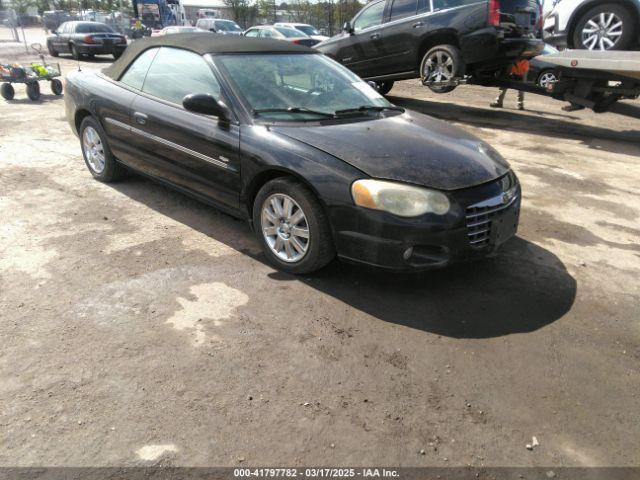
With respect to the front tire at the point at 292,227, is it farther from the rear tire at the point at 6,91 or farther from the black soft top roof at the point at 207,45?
the rear tire at the point at 6,91

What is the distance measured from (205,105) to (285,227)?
106cm

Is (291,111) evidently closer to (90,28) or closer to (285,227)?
(285,227)

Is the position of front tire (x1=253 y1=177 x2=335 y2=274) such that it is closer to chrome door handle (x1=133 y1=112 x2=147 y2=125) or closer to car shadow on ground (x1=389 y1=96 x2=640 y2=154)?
chrome door handle (x1=133 y1=112 x2=147 y2=125)

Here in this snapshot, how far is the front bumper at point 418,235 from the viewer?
3.06 meters

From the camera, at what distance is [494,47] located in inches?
340

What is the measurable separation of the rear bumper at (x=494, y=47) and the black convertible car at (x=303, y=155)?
200 inches

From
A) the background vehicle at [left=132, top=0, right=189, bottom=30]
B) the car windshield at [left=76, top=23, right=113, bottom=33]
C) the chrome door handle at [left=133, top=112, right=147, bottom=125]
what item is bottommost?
the chrome door handle at [left=133, top=112, right=147, bottom=125]

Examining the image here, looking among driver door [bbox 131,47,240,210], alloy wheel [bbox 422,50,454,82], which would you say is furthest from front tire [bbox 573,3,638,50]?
driver door [bbox 131,47,240,210]

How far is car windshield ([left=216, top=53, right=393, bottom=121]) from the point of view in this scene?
3.78 m

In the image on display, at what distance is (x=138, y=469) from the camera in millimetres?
2055

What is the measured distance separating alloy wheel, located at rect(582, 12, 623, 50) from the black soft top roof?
18.2 ft

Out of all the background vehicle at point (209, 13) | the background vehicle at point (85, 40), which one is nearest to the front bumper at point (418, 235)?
the background vehicle at point (85, 40)

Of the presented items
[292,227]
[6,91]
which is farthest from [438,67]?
[6,91]

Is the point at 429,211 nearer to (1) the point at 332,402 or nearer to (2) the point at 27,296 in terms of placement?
(1) the point at 332,402
